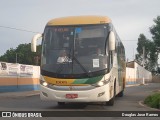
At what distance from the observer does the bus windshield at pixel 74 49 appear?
16.2 meters

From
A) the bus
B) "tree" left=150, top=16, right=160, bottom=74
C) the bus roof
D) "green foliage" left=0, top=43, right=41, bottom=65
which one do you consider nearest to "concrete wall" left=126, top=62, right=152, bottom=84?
"tree" left=150, top=16, right=160, bottom=74

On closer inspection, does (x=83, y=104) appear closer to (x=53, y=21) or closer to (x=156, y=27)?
(x=53, y=21)

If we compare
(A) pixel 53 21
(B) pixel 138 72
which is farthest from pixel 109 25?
(B) pixel 138 72

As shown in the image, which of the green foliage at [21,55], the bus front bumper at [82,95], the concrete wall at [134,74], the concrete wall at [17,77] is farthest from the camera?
the green foliage at [21,55]

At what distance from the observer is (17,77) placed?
35.4 meters

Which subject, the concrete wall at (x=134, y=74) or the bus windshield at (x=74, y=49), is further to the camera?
the concrete wall at (x=134, y=74)

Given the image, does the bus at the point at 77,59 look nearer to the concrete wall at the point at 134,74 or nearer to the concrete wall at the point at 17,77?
the concrete wall at the point at 17,77

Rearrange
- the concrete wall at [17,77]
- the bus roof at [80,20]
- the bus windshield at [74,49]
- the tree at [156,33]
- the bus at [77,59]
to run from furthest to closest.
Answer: the tree at [156,33], the concrete wall at [17,77], the bus roof at [80,20], the bus windshield at [74,49], the bus at [77,59]

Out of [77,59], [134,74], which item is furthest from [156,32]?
[77,59]

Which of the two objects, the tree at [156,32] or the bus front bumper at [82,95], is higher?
the tree at [156,32]

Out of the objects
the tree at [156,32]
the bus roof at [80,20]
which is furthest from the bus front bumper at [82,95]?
the tree at [156,32]

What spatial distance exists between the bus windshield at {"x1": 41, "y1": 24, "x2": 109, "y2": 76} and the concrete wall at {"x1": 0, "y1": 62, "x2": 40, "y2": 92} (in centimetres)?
1665

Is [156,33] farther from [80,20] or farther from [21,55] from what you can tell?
[80,20]

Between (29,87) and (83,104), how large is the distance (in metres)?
19.2
